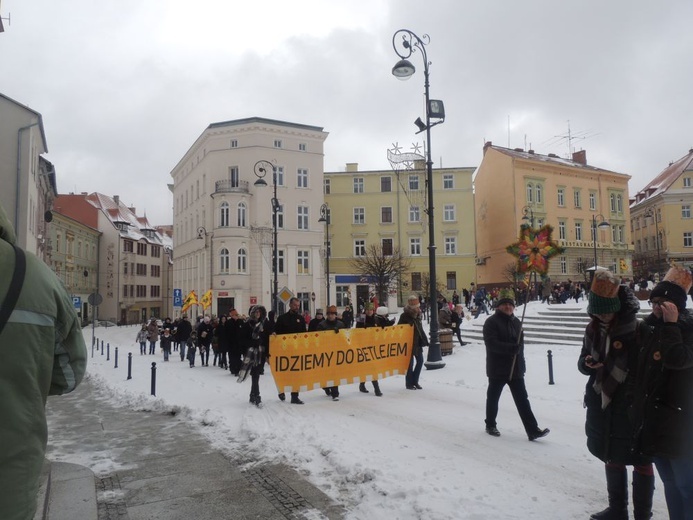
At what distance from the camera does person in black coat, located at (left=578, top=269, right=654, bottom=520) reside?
403 centimetres

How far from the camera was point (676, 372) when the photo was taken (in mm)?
3711

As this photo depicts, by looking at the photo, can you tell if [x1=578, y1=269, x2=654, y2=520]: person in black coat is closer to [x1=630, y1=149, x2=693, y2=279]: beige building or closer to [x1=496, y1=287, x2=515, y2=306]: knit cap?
[x1=496, y1=287, x2=515, y2=306]: knit cap

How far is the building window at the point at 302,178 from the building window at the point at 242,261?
861 cm

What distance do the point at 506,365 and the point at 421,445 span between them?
1592 mm

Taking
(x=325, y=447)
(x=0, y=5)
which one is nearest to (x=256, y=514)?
(x=325, y=447)

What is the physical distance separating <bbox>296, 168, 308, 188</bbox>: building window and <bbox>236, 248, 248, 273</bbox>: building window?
861 cm

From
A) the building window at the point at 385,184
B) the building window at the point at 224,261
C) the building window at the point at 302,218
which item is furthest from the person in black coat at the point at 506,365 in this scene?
the building window at the point at 385,184

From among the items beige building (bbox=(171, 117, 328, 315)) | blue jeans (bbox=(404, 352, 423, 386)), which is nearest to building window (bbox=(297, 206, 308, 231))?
beige building (bbox=(171, 117, 328, 315))

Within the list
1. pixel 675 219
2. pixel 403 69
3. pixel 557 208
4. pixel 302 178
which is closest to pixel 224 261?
pixel 302 178

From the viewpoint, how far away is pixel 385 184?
58312mm

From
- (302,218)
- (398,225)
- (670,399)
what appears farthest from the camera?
(398,225)

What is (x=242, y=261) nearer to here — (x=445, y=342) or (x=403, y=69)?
(x=445, y=342)

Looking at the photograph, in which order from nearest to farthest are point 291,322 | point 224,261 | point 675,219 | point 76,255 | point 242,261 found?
1. point 291,322
2. point 224,261
3. point 242,261
4. point 76,255
5. point 675,219

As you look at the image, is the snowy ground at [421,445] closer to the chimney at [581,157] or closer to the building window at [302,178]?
the building window at [302,178]
